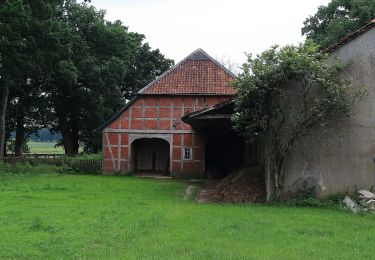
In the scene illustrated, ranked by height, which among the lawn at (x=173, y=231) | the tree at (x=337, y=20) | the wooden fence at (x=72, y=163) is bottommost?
the lawn at (x=173, y=231)

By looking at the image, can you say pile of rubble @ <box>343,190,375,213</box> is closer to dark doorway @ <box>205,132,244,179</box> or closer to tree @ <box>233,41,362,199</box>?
tree @ <box>233,41,362,199</box>

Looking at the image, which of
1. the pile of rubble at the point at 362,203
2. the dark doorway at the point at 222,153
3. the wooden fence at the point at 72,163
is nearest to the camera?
the pile of rubble at the point at 362,203

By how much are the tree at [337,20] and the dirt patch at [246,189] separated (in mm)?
17405

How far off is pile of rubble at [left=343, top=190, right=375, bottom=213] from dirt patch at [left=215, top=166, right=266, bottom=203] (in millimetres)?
2520

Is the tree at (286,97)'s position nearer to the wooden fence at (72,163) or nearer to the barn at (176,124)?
the barn at (176,124)

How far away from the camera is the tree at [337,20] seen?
30188 millimetres

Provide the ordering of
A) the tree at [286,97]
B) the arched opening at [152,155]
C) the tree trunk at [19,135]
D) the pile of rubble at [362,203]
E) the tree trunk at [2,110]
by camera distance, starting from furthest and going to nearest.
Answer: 1. the tree trunk at [19,135]
2. the arched opening at [152,155]
3. the tree trunk at [2,110]
4. the tree at [286,97]
5. the pile of rubble at [362,203]

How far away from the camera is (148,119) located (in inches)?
1040

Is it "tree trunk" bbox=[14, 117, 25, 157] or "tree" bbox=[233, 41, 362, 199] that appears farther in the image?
"tree trunk" bbox=[14, 117, 25, 157]

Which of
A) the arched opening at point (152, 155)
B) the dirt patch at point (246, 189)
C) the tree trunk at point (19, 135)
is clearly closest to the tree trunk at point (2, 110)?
the tree trunk at point (19, 135)

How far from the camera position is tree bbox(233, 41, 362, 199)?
12.7 m

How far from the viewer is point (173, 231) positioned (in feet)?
28.6

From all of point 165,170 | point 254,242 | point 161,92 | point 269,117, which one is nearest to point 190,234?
point 254,242

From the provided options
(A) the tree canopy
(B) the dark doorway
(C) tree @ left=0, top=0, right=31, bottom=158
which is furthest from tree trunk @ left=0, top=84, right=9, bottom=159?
(B) the dark doorway
